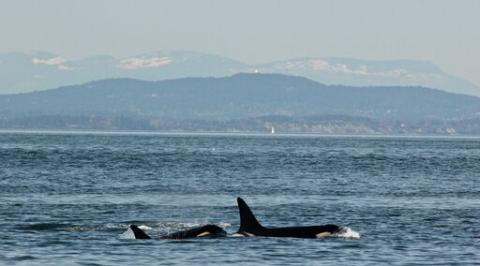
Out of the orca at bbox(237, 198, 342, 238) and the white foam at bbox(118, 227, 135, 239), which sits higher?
the orca at bbox(237, 198, 342, 238)

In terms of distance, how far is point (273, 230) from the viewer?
3391 centimetres

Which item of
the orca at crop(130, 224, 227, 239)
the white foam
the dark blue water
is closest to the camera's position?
the dark blue water

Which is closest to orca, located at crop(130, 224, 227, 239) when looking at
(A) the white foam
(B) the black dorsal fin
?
(B) the black dorsal fin

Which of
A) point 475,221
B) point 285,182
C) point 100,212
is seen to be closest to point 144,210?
point 100,212

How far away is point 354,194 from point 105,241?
24.9 metres

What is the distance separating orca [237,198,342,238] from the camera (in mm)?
33594

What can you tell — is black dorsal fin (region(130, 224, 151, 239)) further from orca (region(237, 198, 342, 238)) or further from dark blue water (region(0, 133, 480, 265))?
orca (region(237, 198, 342, 238))

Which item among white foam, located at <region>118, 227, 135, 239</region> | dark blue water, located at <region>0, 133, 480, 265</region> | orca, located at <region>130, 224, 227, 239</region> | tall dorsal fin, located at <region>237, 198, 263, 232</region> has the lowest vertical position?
dark blue water, located at <region>0, 133, 480, 265</region>

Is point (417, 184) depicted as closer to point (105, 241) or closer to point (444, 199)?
point (444, 199)

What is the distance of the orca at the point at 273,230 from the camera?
33.6 metres

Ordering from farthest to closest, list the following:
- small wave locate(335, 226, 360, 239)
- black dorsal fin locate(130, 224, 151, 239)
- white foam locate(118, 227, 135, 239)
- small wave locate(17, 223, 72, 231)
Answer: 1. small wave locate(17, 223, 72, 231)
2. small wave locate(335, 226, 360, 239)
3. white foam locate(118, 227, 135, 239)
4. black dorsal fin locate(130, 224, 151, 239)

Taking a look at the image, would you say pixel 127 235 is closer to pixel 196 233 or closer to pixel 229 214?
pixel 196 233

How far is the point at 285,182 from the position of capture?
2645 inches

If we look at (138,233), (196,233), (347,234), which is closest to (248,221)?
(196,233)
